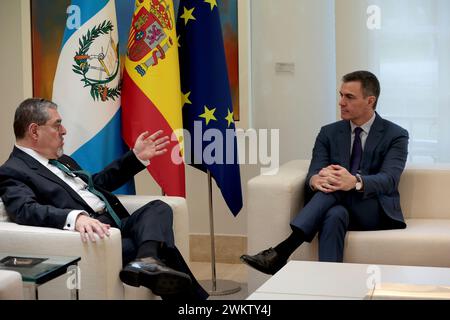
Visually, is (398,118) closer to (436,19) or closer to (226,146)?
(436,19)

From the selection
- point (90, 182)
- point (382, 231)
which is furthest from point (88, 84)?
point (382, 231)

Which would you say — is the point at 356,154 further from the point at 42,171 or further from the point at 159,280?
the point at 42,171

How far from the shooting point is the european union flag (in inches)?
190

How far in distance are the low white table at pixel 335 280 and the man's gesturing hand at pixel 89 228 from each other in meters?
0.82

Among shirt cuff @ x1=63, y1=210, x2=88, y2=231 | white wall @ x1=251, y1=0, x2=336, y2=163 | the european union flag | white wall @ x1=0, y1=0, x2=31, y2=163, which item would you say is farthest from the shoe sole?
white wall @ x1=0, y1=0, x2=31, y2=163

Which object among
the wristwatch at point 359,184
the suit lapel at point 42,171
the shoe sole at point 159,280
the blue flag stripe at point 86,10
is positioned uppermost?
the blue flag stripe at point 86,10

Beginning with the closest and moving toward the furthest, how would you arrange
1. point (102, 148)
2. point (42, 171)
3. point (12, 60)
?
1. point (42, 171)
2. point (102, 148)
3. point (12, 60)

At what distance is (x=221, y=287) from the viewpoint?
5.07 m

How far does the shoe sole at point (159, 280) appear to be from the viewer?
11.7 ft

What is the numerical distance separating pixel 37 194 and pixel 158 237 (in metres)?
0.64

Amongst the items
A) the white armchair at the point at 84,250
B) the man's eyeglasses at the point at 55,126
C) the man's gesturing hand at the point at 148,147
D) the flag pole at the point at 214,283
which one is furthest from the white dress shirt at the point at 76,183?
the flag pole at the point at 214,283

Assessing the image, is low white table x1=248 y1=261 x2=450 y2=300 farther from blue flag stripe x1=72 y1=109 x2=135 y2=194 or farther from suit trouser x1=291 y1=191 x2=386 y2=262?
blue flag stripe x1=72 y1=109 x2=135 y2=194

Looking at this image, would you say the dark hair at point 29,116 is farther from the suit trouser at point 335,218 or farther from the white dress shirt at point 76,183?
the suit trouser at point 335,218
